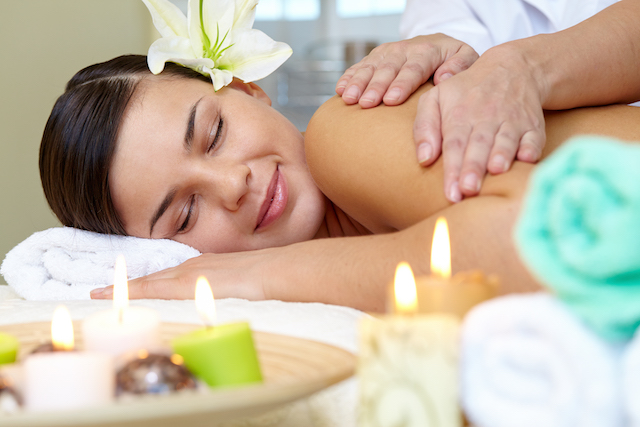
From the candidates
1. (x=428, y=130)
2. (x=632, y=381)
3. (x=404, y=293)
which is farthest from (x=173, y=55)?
(x=632, y=381)

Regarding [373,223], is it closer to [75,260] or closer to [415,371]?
[75,260]

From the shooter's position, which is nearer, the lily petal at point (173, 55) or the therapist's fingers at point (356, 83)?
the therapist's fingers at point (356, 83)

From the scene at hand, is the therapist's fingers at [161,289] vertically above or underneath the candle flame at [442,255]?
A: underneath

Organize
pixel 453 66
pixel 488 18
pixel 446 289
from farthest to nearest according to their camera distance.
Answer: pixel 488 18, pixel 453 66, pixel 446 289

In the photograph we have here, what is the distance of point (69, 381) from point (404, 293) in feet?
0.89

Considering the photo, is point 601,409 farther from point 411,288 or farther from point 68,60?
point 68,60

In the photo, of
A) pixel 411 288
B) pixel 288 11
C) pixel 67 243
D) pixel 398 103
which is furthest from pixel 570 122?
pixel 288 11

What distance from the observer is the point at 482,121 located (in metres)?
0.90

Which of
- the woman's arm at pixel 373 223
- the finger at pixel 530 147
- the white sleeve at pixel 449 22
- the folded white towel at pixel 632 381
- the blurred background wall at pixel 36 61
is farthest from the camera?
the blurred background wall at pixel 36 61

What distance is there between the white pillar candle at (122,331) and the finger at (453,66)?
0.86 m

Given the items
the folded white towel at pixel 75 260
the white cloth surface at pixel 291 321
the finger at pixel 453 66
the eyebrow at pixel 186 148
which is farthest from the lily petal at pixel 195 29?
the white cloth surface at pixel 291 321

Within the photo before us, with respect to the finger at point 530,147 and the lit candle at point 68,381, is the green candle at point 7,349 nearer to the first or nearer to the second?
the lit candle at point 68,381

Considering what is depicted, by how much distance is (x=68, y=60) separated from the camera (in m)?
2.64

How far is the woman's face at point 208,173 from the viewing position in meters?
1.32
